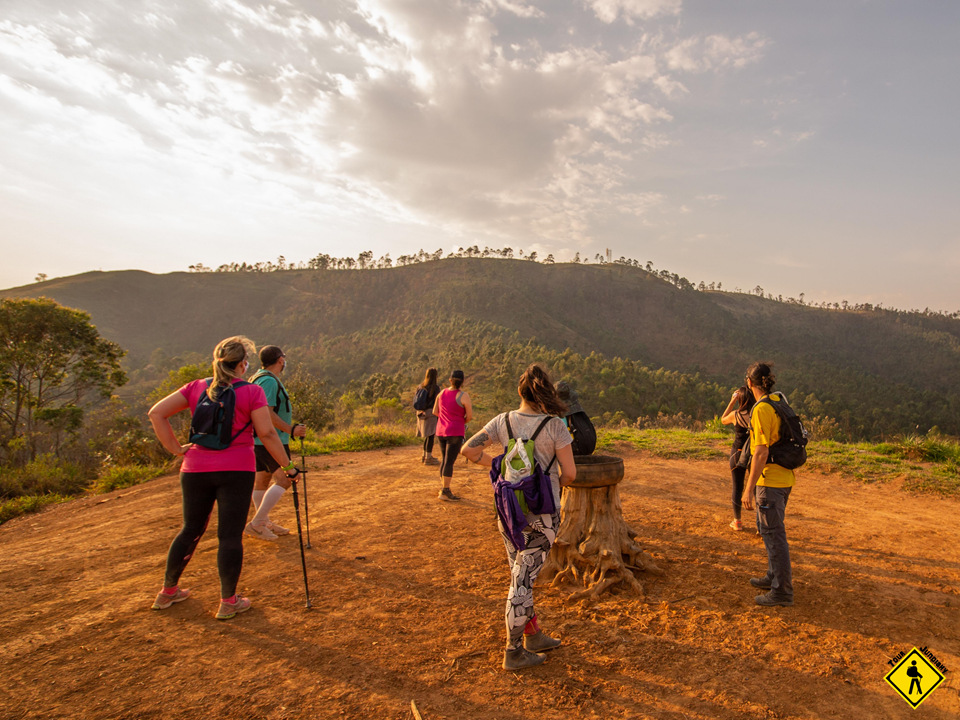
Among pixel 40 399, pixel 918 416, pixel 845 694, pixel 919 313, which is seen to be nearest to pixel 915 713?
pixel 845 694

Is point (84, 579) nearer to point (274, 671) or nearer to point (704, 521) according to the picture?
point (274, 671)

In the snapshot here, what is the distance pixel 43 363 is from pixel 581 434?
2338 centimetres

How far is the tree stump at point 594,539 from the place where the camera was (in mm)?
4039

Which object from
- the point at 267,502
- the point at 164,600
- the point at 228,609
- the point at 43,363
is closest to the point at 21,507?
the point at 267,502

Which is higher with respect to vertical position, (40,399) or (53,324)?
(53,324)

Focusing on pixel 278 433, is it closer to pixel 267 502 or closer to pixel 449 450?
pixel 267 502

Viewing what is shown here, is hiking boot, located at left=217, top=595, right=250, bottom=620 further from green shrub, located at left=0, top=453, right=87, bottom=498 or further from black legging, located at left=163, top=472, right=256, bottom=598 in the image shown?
green shrub, located at left=0, top=453, right=87, bottom=498

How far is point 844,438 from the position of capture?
16328 millimetres

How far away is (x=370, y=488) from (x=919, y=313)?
317 ft

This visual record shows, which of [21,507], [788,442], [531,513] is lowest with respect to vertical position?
[21,507]

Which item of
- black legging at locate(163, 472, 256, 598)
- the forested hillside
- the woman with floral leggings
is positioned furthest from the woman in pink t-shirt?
the forested hillside

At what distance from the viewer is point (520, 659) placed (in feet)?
9.73

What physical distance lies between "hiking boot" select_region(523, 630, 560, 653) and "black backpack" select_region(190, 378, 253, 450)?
249 cm

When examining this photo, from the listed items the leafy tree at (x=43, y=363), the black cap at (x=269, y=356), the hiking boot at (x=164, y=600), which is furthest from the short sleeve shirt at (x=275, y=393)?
the leafy tree at (x=43, y=363)
